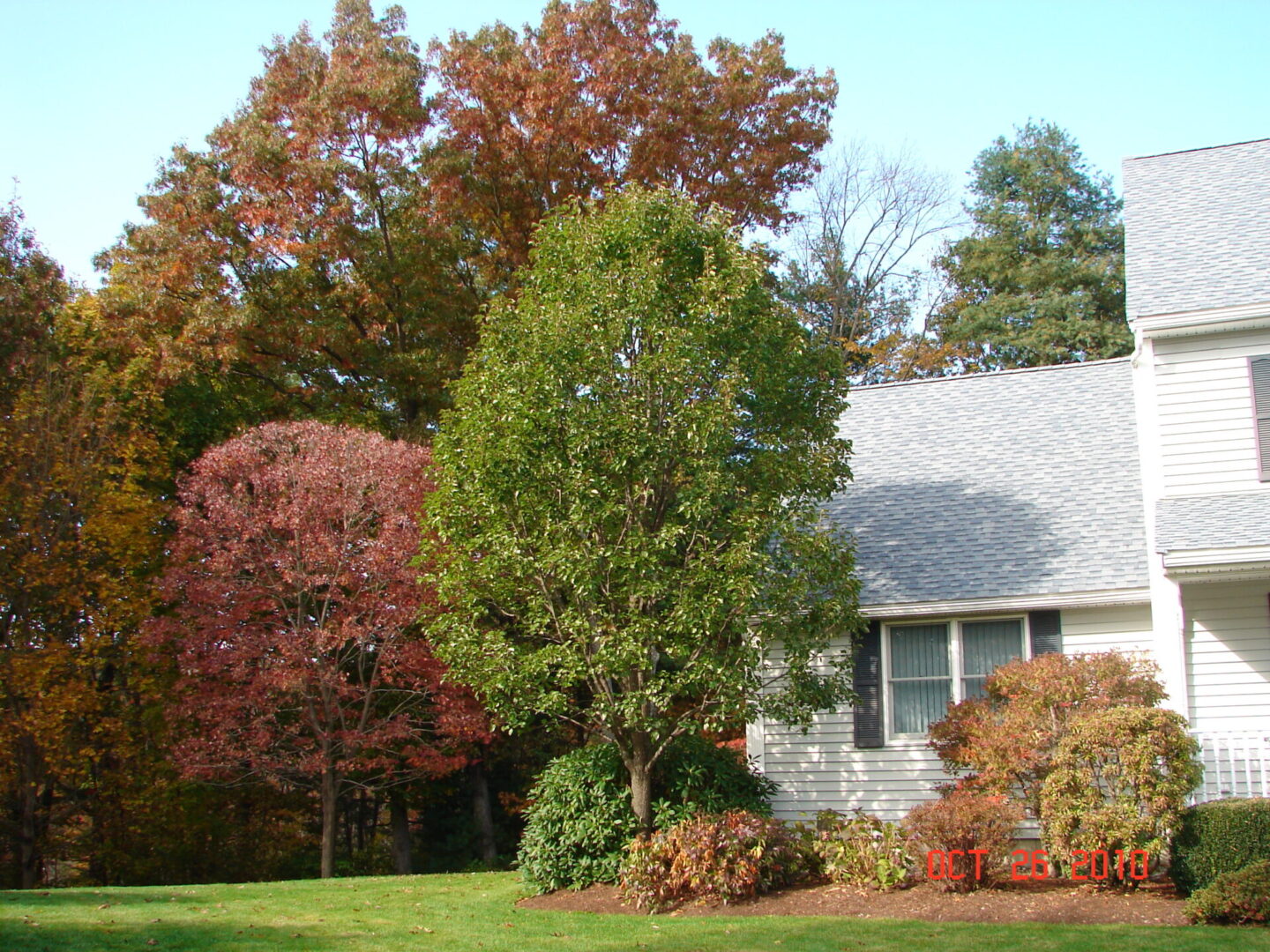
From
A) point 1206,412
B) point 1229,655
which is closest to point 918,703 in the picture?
point 1229,655

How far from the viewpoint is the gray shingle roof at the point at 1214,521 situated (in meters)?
11.1

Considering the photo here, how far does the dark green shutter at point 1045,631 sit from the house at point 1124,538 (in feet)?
0.06

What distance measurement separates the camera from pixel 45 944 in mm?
8625

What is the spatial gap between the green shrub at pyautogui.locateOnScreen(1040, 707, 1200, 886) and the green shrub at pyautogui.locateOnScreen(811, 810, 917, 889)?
1.31 meters

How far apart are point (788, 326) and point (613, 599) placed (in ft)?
12.0

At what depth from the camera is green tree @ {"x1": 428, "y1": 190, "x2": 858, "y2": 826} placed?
11227 mm

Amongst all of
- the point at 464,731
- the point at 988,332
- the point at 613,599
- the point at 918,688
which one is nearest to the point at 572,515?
the point at 613,599

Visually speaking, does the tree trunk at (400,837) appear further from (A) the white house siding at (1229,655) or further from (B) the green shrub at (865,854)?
(A) the white house siding at (1229,655)

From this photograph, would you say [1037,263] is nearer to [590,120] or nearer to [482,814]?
[590,120]

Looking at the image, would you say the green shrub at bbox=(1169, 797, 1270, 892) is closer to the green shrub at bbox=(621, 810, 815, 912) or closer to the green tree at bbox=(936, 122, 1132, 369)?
the green shrub at bbox=(621, 810, 815, 912)

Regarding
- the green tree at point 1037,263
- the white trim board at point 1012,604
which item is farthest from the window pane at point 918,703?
the green tree at point 1037,263

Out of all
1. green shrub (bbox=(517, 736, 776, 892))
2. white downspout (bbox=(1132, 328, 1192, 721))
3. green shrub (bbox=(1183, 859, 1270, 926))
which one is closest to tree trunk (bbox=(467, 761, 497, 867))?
green shrub (bbox=(517, 736, 776, 892))

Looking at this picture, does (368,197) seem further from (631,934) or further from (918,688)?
(631,934)

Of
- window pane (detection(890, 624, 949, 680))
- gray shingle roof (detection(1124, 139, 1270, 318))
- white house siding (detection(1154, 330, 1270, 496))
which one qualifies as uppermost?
gray shingle roof (detection(1124, 139, 1270, 318))
